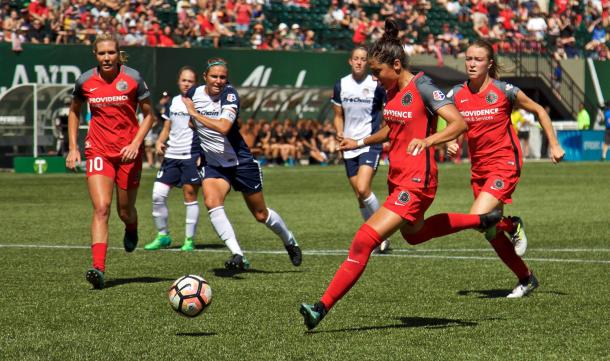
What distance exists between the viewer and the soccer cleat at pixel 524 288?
33.1ft

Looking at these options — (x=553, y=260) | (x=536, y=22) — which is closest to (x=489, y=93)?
(x=553, y=260)

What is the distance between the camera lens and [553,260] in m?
13.1

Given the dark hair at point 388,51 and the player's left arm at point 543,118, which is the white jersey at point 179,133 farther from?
the dark hair at point 388,51

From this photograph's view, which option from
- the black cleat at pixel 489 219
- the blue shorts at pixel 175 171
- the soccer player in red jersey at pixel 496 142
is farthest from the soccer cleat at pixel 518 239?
the blue shorts at pixel 175 171

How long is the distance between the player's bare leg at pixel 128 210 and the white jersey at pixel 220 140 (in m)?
0.87

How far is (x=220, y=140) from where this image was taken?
12086 mm

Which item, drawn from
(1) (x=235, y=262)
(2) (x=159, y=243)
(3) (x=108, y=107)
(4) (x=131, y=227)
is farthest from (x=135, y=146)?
(2) (x=159, y=243)

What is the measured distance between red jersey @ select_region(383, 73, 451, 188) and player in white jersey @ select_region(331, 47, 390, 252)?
18.6 feet

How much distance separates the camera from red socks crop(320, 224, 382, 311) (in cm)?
829

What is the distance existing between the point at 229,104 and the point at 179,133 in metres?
3.49

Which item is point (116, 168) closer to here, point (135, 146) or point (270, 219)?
point (135, 146)

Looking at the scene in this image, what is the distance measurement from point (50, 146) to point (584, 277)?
83.4 ft

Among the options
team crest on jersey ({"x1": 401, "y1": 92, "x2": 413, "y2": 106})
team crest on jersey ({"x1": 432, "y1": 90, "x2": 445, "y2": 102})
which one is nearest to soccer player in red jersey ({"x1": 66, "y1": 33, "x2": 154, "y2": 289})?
team crest on jersey ({"x1": 401, "y1": 92, "x2": 413, "y2": 106})

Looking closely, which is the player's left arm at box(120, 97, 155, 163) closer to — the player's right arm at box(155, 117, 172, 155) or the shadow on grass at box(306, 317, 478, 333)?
the player's right arm at box(155, 117, 172, 155)
